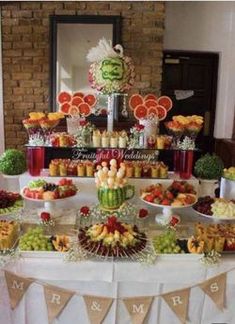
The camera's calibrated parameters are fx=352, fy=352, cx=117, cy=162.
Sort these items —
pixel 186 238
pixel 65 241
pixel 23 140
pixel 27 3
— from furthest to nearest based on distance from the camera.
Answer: pixel 23 140
pixel 27 3
pixel 186 238
pixel 65 241

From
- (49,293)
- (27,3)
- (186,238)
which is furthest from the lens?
(27,3)

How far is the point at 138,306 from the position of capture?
1895 millimetres

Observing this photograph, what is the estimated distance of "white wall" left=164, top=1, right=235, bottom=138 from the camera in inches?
204

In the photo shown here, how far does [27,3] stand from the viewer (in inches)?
183

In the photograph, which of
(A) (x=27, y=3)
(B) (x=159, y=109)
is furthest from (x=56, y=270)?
(A) (x=27, y=3)

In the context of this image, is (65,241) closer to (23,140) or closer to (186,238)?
(186,238)

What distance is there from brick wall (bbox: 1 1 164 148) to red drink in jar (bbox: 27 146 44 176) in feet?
7.27

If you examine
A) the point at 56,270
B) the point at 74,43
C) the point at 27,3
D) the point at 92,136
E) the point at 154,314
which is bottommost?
the point at 154,314

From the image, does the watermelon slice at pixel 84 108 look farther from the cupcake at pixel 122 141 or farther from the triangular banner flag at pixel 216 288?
the triangular banner flag at pixel 216 288

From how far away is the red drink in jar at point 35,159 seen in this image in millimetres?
2799

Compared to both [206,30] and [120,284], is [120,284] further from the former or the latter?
[206,30]

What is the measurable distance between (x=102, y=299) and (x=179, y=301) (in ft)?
1.37

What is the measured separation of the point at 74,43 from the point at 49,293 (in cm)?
369

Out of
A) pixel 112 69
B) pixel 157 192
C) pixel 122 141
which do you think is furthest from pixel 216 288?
pixel 112 69
